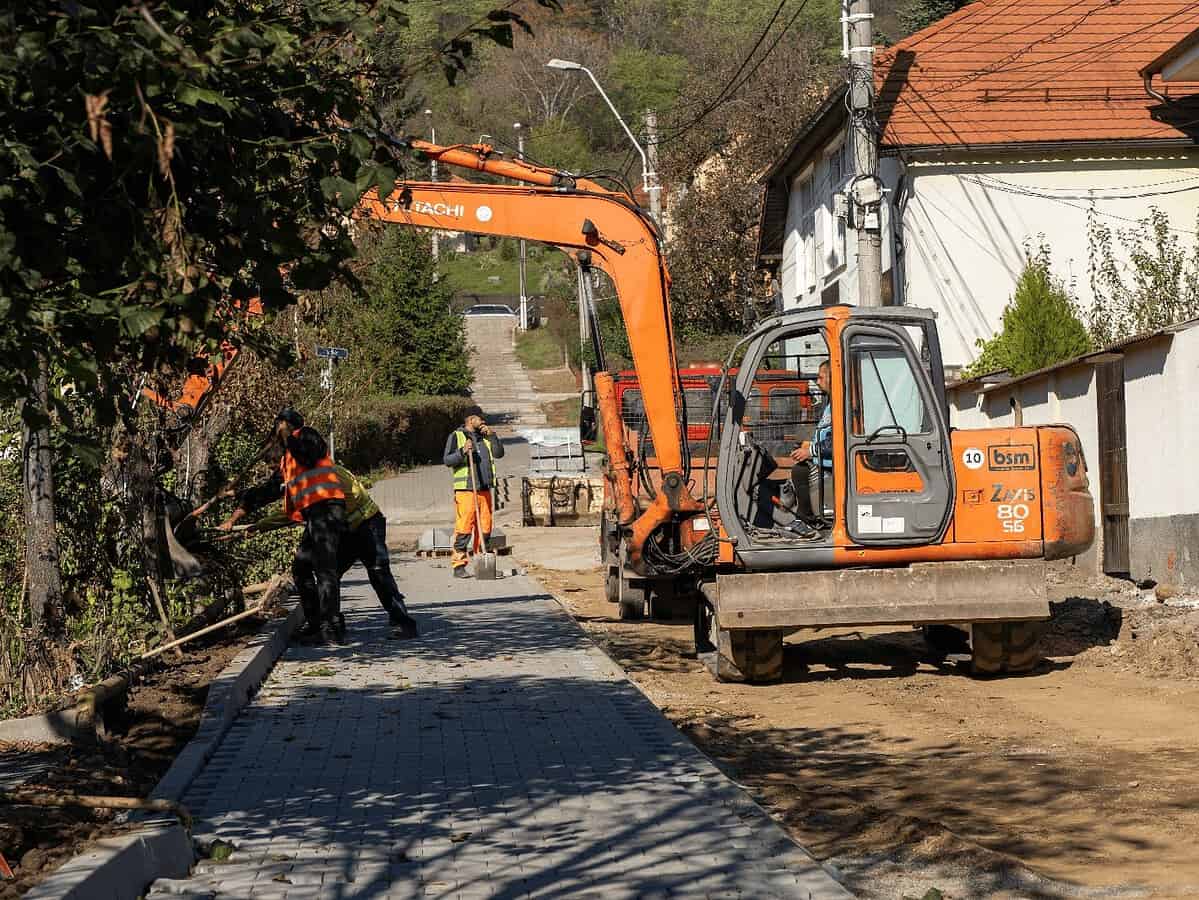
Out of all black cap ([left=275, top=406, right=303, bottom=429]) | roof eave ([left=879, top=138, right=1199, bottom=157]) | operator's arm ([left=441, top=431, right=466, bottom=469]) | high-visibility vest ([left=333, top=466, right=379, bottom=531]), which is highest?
roof eave ([left=879, top=138, right=1199, bottom=157])

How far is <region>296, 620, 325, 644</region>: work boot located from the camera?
44.4ft

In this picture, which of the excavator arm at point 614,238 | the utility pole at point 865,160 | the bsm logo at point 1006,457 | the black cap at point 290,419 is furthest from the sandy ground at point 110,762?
the utility pole at point 865,160

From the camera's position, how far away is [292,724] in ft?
31.6

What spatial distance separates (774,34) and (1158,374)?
151 feet

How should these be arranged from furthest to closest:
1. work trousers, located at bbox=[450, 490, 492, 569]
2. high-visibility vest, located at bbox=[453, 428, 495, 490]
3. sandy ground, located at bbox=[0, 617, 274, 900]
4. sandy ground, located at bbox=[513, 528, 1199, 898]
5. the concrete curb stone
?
work trousers, located at bbox=[450, 490, 492, 569], high-visibility vest, located at bbox=[453, 428, 495, 490], sandy ground, located at bbox=[513, 528, 1199, 898], sandy ground, located at bbox=[0, 617, 274, 900], the concrete curb stone

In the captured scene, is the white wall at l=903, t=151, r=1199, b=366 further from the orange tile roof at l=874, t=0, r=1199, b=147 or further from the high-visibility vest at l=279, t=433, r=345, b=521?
the high-visibility vest at l=279, t=433, r=345, b=521

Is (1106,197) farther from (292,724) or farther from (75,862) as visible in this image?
(75,862)

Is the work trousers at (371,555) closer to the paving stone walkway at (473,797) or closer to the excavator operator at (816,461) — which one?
the paving stone walkway at (473,797)

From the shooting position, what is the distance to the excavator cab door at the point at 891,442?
11531 mm

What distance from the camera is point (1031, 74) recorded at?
27.5 metres

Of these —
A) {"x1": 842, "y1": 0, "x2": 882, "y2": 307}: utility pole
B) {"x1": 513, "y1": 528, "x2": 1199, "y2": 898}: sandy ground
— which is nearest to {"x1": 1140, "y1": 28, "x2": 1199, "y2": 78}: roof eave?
{"x1": 842, "y1": 0, "x2": 882, "y2": 307}: utility pole

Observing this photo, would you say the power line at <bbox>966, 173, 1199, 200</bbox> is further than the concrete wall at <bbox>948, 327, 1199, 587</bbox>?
Yes

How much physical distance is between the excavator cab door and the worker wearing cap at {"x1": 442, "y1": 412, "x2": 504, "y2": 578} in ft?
27.4

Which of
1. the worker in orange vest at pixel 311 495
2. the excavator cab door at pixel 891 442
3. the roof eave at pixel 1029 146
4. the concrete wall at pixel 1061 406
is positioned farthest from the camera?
the roof eave at pixel 1029 146
